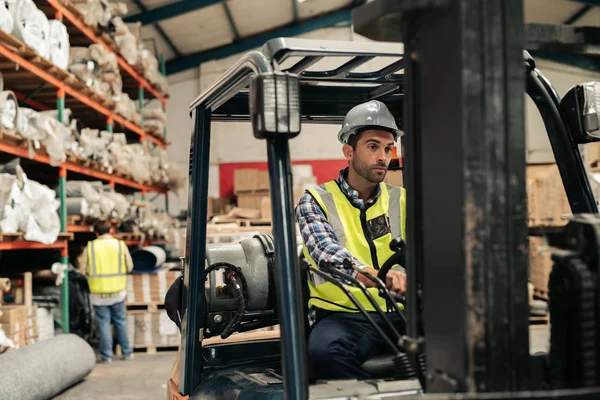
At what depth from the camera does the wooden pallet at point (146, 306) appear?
9.42 m

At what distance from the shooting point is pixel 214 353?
2.99 m

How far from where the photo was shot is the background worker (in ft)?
27.8

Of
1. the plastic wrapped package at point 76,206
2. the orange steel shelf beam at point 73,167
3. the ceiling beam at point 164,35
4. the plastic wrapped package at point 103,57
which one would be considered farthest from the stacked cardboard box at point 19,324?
the ceiling beam at point 164,35

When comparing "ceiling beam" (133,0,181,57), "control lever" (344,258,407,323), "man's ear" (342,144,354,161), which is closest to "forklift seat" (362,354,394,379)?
"control lever" (344,258,407,323)

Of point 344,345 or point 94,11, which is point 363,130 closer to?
point 344,345

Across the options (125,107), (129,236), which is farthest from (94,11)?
(129,236)

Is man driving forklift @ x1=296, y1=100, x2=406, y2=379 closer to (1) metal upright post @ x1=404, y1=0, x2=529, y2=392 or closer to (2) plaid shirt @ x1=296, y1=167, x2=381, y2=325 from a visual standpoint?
(2) plaid shirt @ x1=296, y1=167, x2=381, y2=325

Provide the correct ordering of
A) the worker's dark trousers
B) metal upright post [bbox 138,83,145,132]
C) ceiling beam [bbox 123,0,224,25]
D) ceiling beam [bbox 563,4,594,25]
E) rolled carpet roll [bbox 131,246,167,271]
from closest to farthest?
the worker's dark trousers
rolled carpet roll [bbox 131,246,167,271]
ceiling beam [bbox 563,4,594,25]
metal upright post [bbox 138,83,145,132]
ceiling beam [bbox 123,0,224,25]

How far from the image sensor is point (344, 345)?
91.0 inches

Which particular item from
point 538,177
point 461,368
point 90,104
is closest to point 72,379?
point 90,104

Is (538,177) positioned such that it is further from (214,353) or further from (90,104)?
(214,353)

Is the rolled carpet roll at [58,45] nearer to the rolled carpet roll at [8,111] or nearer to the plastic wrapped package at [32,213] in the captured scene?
the rolled carpet roll at [8,111]

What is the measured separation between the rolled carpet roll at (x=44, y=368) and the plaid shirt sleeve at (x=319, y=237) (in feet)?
12.0

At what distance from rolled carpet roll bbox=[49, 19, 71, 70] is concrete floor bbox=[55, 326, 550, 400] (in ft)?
12.1
